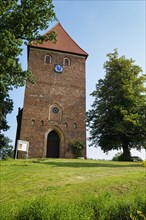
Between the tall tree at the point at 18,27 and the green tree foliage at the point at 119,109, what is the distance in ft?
37.4

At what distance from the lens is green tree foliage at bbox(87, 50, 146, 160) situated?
23.7 metres

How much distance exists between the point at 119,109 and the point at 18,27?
13456 mm

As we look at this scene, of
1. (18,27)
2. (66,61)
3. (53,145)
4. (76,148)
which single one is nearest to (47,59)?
(66,61)

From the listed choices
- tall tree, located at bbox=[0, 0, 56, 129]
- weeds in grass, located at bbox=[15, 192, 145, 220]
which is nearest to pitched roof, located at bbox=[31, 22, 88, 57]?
tall tree, located at bbox=[0, 0, 56, 129]

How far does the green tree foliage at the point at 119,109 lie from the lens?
23.7m

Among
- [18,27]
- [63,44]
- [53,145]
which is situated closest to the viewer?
Answer: [18,27]

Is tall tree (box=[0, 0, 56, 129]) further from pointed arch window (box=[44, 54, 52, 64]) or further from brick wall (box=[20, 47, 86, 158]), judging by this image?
pointed arch window (box=[44, 54, 52, 64])

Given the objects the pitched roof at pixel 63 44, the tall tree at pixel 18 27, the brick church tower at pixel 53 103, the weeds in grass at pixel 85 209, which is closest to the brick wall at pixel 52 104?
the brick church tower at pixel 53 103

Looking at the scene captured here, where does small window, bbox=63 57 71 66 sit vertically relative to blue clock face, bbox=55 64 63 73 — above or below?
above

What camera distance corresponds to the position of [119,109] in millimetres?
24625

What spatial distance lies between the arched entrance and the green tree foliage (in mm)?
3871

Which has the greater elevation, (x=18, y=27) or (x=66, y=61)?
(x=66, y=61)

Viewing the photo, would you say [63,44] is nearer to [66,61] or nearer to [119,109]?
[66,61]

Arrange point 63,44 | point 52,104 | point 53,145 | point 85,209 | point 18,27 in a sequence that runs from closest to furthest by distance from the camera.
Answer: point 85,209 → point 18,27 → point 53,145 → point 52,104 → point 63,44
